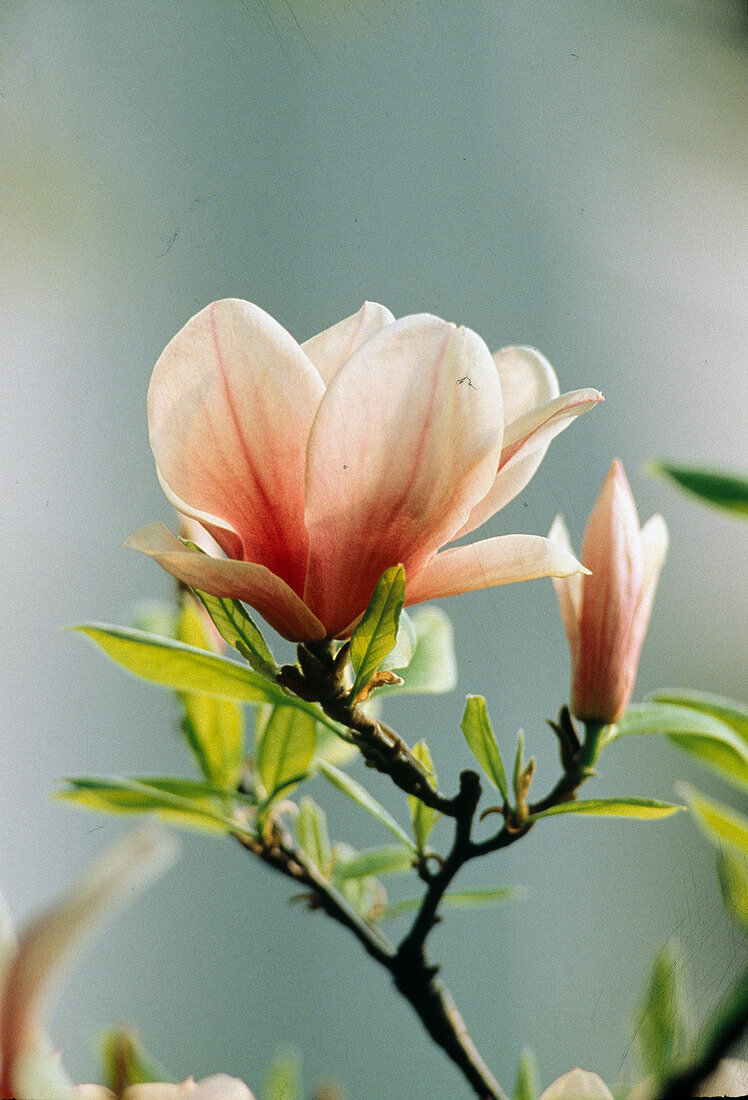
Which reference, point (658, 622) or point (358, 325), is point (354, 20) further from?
point (658, 622)

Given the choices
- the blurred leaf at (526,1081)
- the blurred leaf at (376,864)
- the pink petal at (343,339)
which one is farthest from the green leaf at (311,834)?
the pink petal at (343,339)

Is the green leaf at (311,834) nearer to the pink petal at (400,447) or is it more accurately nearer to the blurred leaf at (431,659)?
the blurred leaf at (431,659)

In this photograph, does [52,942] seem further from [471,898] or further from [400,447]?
[471,898]

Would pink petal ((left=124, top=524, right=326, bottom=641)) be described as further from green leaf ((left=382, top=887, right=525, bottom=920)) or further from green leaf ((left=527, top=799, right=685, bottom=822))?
green leaf ((left=382, top=887, right=525, bottom=920))

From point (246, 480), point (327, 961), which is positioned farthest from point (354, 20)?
point (327, 961)

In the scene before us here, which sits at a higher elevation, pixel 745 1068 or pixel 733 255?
pixel 733 255

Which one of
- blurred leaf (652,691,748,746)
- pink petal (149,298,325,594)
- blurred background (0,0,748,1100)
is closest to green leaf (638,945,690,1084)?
blurred background (0,0,748,1100)

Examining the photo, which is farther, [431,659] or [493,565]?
[431,659]

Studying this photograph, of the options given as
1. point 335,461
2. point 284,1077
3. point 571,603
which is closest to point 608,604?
point 571,603
